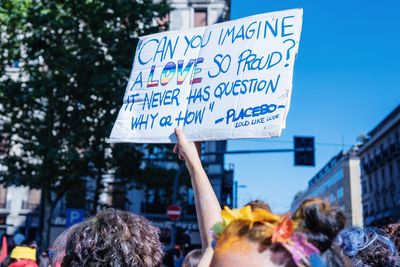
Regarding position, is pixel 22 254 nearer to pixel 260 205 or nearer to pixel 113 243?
pixel 113 243

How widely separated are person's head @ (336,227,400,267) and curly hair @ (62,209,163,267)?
0.87 metres

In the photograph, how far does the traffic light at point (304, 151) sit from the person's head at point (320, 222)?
45.3ft

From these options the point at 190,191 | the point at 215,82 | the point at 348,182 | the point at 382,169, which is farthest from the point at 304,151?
the point at 348,182

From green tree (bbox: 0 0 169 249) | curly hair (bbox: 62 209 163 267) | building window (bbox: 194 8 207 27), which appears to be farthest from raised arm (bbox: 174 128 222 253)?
building window (bbox: 194 8 207 27)

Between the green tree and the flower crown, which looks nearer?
the flower crown

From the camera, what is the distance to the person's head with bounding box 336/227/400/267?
7.54 feet

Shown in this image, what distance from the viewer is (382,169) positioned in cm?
5959

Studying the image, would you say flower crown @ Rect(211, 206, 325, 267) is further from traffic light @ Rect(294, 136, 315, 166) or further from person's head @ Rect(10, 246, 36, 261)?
traffic light @ Rect(294, 136, 315, 166)

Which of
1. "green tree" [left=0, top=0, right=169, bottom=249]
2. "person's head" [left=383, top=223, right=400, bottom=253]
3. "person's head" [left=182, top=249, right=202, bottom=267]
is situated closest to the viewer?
"person's head" [left=383, top=223, right=400, bottom=253]

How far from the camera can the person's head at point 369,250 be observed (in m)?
2.30

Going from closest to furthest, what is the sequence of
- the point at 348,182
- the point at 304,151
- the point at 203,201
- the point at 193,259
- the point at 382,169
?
the point at 203,201 → the point at 193,259 → the point at 304,151 → the point at 382,169 → the point at 348,182

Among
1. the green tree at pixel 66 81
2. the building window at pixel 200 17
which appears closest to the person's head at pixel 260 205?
the green tree at pixel 66 81

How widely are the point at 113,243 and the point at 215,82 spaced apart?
49.9 inches

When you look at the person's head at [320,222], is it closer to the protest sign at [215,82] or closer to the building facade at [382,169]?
the protest sign at [215,82]
